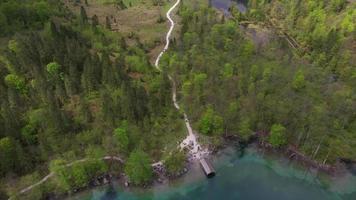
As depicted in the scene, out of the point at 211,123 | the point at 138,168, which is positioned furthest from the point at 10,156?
the point at 211,123

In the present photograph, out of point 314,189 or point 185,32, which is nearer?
point 314,189

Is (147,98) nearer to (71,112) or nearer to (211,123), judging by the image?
(211,123)

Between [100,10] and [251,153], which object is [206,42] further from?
[100,10]

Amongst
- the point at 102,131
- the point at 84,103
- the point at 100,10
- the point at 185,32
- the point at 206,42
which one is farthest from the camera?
the point at 100,10

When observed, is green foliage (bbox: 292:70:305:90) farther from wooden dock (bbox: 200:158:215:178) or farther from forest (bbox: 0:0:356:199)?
wooden dock (bbox: 200:158:215:178)

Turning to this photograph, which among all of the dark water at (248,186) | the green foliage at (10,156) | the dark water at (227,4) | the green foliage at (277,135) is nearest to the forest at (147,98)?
the green foliage at (10,156)

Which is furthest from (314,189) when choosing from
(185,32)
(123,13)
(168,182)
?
(123,13)

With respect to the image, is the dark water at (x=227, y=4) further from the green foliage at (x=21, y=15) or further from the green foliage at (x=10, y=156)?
the green foliage at (x=10, y=156)
